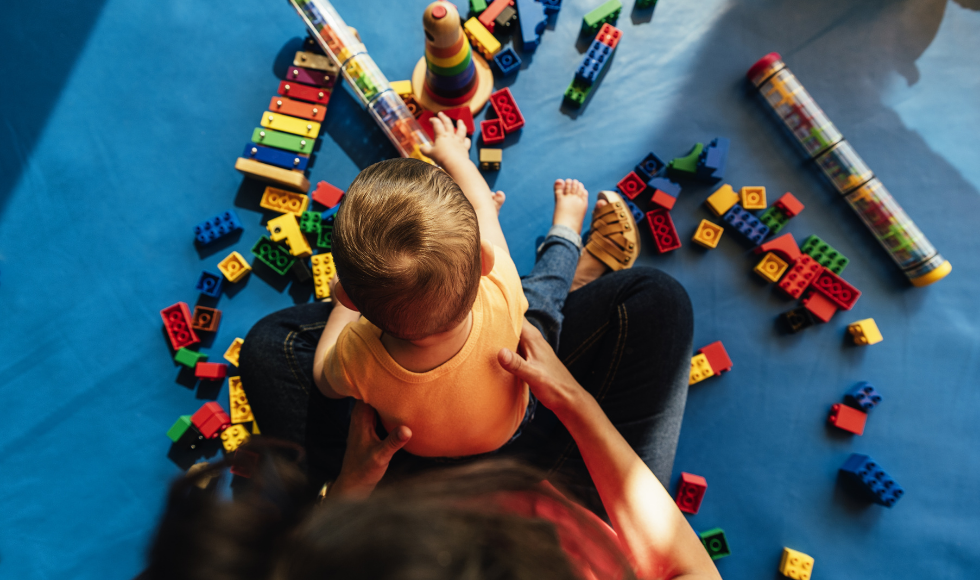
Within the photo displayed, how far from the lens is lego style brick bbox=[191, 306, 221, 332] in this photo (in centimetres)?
95

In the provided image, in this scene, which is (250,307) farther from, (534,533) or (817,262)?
(817,262)

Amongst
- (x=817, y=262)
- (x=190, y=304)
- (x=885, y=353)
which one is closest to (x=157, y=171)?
(x=190, y=304)

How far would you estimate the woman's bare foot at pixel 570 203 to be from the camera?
0.96 m

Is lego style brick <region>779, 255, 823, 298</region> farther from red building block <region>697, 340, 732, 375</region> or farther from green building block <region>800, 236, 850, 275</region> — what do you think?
red building block <region>697, 340, 732, 375</region>

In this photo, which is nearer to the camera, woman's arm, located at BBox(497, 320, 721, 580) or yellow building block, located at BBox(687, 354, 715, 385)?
woman's arm, located at BBox(497, 320, 721, 580)

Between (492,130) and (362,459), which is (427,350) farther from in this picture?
(492,130)

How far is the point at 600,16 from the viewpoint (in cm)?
102

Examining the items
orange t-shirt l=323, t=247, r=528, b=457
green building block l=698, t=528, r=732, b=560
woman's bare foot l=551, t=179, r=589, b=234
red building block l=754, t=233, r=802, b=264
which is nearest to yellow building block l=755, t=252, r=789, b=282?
red building block l=754, t=233, r=802, b=264

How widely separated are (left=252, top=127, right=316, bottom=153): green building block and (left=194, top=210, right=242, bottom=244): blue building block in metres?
0.16

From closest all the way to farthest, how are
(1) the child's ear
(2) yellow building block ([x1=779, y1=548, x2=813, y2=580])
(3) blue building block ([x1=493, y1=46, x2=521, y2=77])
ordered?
(1) the child's ear, (2) yellow building block ([x1=779, y1=548, x2=813, y2=580]), (3) blue building block ([x1=493, y1=46, x2=521, y2=77])

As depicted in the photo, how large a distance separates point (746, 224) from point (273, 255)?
3.09 ft

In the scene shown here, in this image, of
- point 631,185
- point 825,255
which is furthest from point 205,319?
point 825,255

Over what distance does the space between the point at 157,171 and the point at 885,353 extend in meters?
1.51

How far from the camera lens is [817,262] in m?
0.97
